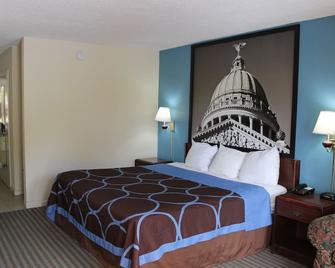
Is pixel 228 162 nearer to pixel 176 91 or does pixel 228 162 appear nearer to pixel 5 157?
pixel 176 91

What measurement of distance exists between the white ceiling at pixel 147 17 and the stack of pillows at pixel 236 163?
55.1 inches

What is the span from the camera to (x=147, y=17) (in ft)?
10.8

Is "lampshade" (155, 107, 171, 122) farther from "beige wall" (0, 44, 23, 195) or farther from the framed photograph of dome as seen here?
"beige wall" (0, 44, 23, 195)

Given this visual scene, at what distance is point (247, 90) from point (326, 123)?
3.85ft

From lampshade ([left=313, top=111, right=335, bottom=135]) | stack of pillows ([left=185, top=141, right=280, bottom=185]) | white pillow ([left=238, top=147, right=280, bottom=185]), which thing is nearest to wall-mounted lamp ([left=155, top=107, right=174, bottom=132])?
stack of pillows ([left=185, top=141, right=280, bottom=185])

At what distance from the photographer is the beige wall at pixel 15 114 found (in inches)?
188

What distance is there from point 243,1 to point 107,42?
237cm

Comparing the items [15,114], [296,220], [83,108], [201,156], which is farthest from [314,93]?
[15,114]

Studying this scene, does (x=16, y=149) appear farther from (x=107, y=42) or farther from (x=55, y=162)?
(x=107, y=42)

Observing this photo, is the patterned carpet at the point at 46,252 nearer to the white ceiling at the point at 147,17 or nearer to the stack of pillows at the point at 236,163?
the stack of pillows at the point at 236,163

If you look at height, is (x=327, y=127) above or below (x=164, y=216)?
above

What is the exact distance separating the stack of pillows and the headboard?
10cm

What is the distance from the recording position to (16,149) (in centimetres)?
502

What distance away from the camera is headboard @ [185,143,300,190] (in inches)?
137
